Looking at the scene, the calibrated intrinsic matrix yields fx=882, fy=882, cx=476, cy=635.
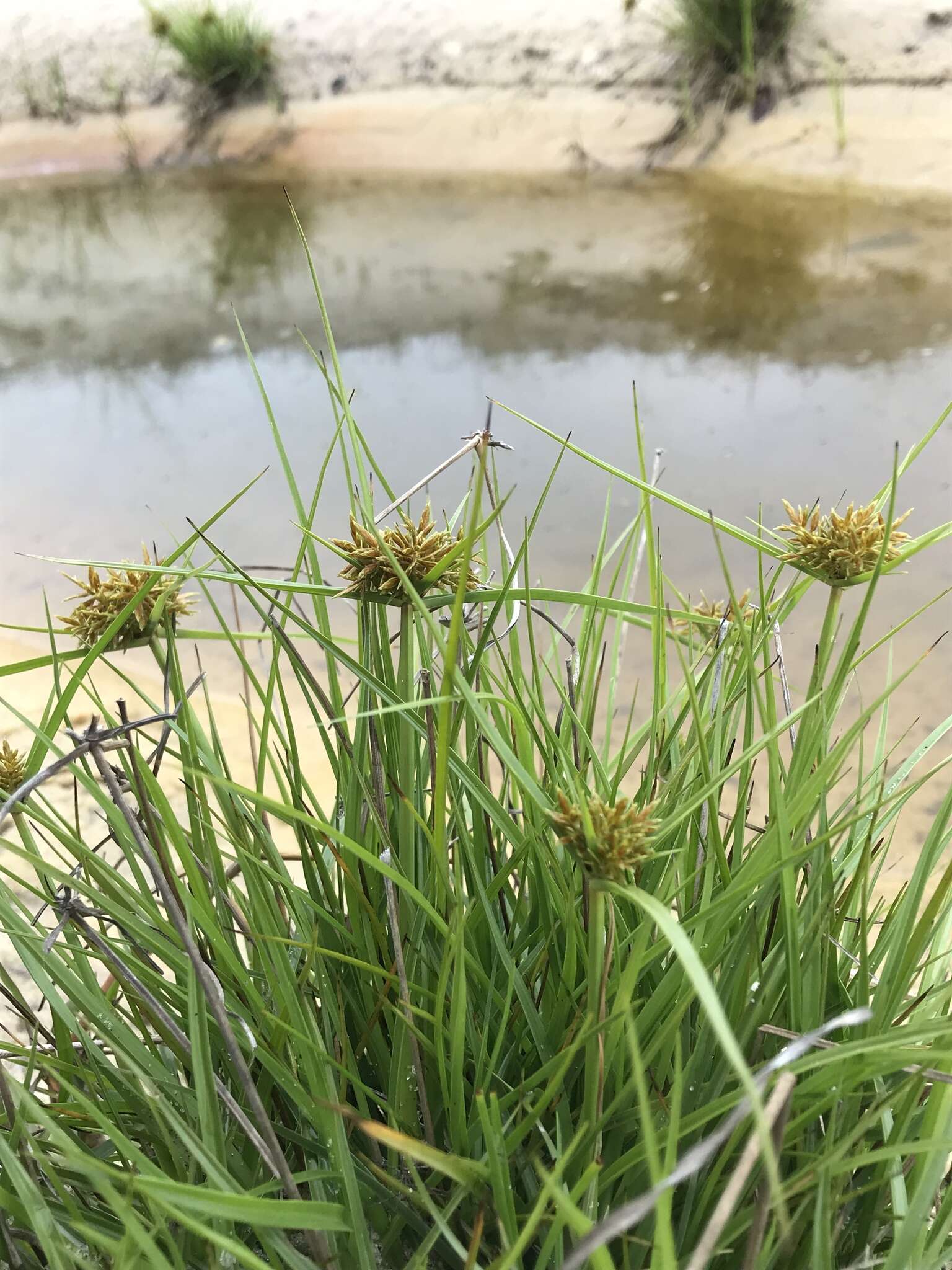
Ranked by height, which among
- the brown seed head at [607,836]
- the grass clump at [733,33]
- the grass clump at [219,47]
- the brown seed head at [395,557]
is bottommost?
the brown seed head at [607,836]

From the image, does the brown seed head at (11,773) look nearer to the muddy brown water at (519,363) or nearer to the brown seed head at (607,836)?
the brown seed head at (607,836)

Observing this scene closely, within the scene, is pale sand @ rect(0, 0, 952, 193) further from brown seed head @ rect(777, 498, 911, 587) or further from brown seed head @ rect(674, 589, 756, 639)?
brown seed head @ rect(777, 498, 911, 587)

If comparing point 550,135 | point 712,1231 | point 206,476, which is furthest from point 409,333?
point 712,1231

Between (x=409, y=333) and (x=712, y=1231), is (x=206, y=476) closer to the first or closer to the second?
(x=409, y=333)

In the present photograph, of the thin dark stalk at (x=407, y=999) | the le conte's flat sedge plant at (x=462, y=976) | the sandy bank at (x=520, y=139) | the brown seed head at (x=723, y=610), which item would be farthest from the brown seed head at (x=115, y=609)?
the sandy bank at (x=520, y=139)

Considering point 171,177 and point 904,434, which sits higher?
point 171,177

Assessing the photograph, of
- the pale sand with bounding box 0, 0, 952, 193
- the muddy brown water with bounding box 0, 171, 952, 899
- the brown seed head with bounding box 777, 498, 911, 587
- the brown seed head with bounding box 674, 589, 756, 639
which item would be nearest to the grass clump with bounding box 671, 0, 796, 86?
the pale sand with bounding box 0, 0, 952, 193
